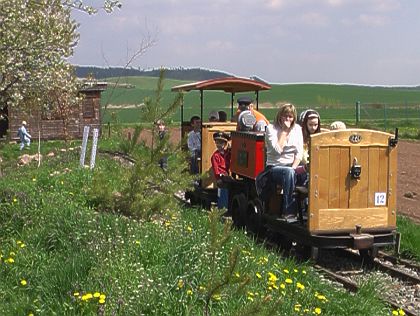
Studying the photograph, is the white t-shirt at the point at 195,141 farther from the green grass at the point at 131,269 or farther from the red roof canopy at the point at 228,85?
the green grass at the point at 131,269

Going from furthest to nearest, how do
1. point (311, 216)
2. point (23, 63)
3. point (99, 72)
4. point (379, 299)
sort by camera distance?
point (99, 72), point (23, 63), point (311, 216), point (379, 299)

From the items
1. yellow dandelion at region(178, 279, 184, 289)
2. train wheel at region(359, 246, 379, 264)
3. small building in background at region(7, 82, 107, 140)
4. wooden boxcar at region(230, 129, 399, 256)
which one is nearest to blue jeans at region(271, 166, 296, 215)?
wooden boxcar at region(230, 129, 399, 256)

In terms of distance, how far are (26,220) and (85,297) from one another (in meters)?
3.45

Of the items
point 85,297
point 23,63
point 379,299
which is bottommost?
point 379,299

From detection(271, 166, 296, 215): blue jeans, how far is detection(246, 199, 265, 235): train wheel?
0.81 meters

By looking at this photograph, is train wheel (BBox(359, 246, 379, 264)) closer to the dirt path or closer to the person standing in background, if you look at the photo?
the dirt path

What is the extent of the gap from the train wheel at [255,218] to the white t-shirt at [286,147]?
100 cm

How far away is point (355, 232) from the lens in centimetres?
1055

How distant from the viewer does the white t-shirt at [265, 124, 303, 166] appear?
10938 millimetres

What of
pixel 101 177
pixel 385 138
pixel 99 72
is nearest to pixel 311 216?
pixel 385 138

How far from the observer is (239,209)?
12742 millimetres

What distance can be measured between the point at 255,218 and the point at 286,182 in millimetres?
1367

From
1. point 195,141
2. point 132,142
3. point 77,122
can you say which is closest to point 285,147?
point 132,142

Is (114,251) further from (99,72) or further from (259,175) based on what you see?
(99,72)
